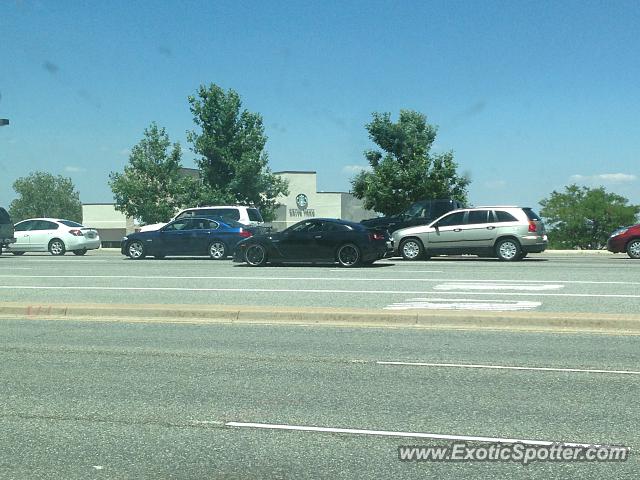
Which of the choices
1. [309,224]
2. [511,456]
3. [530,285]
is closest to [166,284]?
→ [309,224]

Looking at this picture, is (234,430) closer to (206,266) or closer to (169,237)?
(206,266)

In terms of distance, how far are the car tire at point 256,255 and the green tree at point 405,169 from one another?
15838 mm

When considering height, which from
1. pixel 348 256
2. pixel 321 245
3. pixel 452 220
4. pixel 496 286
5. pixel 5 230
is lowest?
pixel 496 286

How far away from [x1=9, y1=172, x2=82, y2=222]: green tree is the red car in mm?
113973

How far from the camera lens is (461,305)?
13.3 meters

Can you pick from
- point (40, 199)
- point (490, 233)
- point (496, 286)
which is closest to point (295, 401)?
point (496, 286)

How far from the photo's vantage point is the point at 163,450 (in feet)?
18.3

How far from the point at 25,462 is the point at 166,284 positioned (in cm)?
1270

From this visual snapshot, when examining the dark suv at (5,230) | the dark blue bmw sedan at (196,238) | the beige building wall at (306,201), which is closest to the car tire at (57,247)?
the dark suv at (5,230)

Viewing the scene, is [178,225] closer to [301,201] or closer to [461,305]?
[461,305]

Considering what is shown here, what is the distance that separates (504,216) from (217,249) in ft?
32.8

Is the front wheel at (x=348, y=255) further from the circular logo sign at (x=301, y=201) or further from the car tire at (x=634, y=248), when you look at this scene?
the circular logo sign at (x=301, y=201)

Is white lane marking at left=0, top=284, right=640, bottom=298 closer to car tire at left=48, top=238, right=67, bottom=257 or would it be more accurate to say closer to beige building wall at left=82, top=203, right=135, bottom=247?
car tire at left=48, top=238, right=67, bottom=257

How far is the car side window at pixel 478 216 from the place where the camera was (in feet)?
81.0
